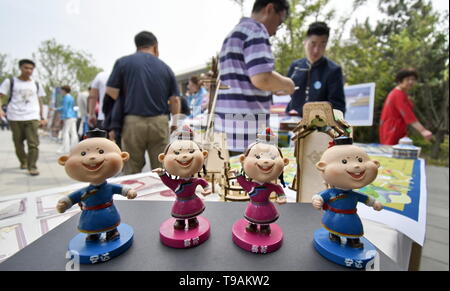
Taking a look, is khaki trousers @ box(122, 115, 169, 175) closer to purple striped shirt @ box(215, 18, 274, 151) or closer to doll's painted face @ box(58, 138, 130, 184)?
purple striped shirt @ box(215, 18, 274, 151)

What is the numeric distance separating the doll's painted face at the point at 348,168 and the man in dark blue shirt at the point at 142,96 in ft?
4.23

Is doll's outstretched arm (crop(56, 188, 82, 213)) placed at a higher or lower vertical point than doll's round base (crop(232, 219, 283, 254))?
higher

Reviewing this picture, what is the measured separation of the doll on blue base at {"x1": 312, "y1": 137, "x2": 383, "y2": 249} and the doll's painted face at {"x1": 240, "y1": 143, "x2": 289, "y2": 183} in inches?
3.8

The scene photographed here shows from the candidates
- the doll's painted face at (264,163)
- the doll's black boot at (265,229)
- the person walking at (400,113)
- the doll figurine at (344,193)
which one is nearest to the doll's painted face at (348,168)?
the doll figurine at (344,193)

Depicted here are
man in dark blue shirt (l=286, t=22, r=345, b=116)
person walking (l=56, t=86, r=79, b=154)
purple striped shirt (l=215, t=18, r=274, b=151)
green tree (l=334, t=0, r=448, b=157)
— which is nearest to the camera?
purple striped shirt (l=215, t=18, r=274, b=151)

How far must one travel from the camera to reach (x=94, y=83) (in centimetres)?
202

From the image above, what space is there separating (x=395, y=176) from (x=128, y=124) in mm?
1648

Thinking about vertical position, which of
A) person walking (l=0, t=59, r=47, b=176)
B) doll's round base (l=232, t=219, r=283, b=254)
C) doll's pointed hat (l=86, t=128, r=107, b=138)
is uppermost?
person walking (l=0, t=59, r=47, b=176)

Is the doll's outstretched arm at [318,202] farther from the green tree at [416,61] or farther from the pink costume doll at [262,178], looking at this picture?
the green tree at [416,61]

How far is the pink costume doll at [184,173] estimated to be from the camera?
62 centimetres

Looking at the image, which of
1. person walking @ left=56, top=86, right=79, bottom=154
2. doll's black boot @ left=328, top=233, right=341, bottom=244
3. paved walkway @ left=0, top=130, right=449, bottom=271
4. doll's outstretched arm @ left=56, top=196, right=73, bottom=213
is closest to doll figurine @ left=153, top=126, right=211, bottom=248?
doll's outstretched arm @ left=56, top=196, right=73, bottom=213

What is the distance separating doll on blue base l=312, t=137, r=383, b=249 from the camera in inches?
21.8
